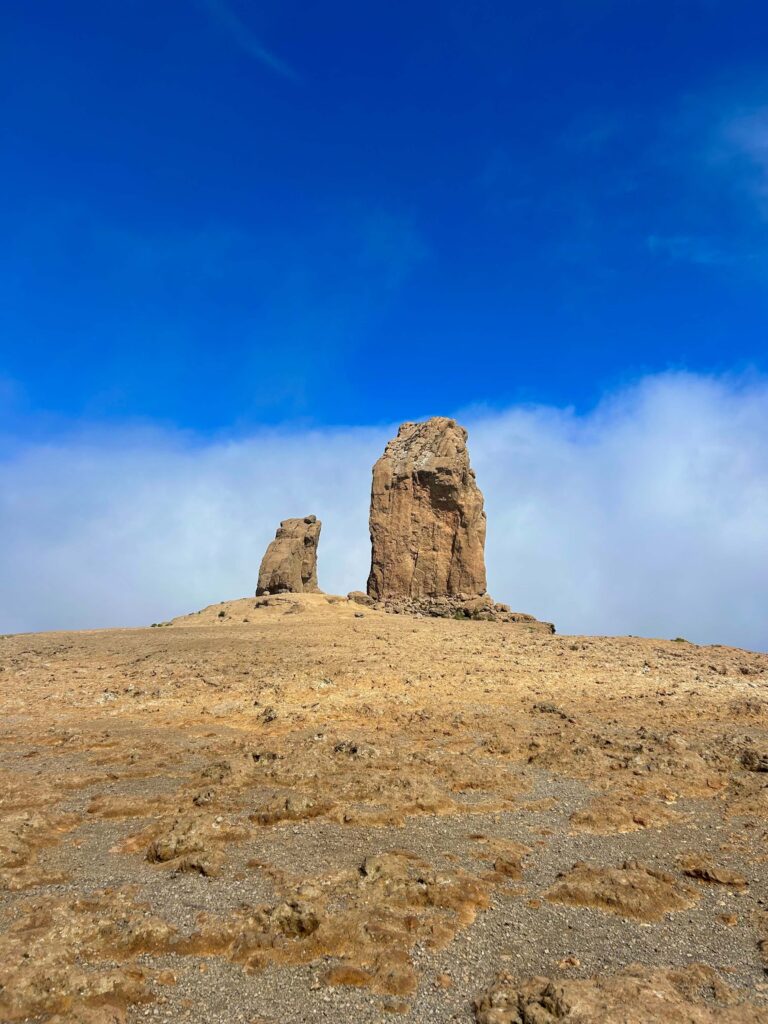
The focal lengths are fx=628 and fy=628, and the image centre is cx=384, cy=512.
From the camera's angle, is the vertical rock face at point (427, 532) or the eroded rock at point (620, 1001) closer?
the eroded rock at point (620, 1001)

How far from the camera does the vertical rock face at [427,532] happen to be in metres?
38.9

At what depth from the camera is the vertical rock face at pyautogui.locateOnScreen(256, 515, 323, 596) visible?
136 ft

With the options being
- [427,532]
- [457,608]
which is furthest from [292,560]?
[457,608]

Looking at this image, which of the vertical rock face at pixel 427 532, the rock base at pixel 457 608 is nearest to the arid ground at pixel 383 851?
the rock base at pixel 457 608

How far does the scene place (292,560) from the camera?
4222 cm

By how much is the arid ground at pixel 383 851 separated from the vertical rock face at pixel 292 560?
857 inches

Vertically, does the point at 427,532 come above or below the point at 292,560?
above

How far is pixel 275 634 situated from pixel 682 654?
16.4m

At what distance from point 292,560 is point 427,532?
9472 millimetres

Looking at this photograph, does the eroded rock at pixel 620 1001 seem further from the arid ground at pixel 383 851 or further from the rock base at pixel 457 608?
the rock base at pixel 457 608

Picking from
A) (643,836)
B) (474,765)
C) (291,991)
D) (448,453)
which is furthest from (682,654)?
(291,991)

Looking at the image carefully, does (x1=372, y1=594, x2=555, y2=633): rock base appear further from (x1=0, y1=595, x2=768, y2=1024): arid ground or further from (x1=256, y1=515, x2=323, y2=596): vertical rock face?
(x1=0, y1=595, x2=768, y2=1024): arid ground

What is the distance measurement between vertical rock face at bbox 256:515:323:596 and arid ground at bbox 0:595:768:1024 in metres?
21.8

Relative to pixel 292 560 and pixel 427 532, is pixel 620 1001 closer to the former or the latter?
pixel 427 532
